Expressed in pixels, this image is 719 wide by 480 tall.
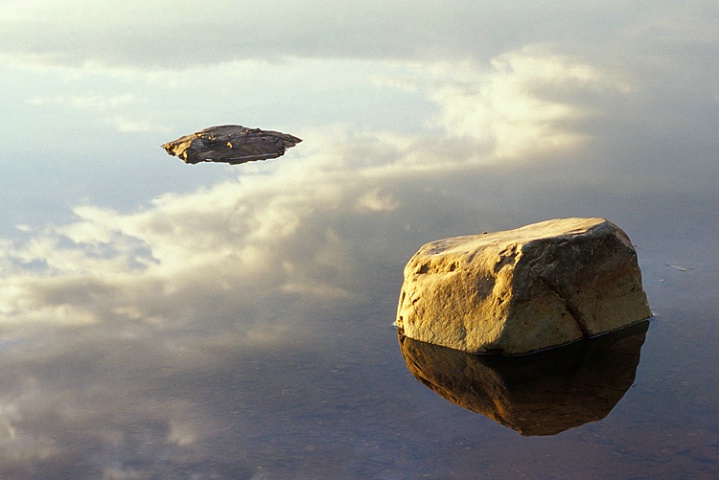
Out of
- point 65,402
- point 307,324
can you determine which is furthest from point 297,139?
point 65,402

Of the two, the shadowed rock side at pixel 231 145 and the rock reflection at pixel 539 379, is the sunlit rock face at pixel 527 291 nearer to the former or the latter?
the rock reflection at pixel 539 379

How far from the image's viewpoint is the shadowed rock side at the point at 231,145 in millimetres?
23688

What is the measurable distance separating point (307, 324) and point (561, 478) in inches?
177

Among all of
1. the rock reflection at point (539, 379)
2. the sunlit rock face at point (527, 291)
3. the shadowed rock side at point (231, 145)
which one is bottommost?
the rock reflection at point (539, 379)

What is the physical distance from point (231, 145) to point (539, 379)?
16927 mm

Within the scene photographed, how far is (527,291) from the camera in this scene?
9031mm

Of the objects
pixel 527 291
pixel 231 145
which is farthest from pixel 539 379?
pixel 231 145

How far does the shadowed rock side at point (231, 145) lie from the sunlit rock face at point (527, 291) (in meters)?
14.2

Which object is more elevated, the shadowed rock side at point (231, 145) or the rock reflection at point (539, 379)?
the shadowed rock side at point (231, 145)

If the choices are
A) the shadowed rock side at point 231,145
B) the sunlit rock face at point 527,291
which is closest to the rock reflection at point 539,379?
the sunlit rock face at point 527,291

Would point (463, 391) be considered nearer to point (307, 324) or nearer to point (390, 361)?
point (390, 361)

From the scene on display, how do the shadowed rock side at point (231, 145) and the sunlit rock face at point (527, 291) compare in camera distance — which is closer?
the sunlit rock face at point (527, 291)

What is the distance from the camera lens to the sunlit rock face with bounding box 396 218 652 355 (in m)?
9.07

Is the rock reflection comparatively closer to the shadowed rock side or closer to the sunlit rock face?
the sunlit rock face
